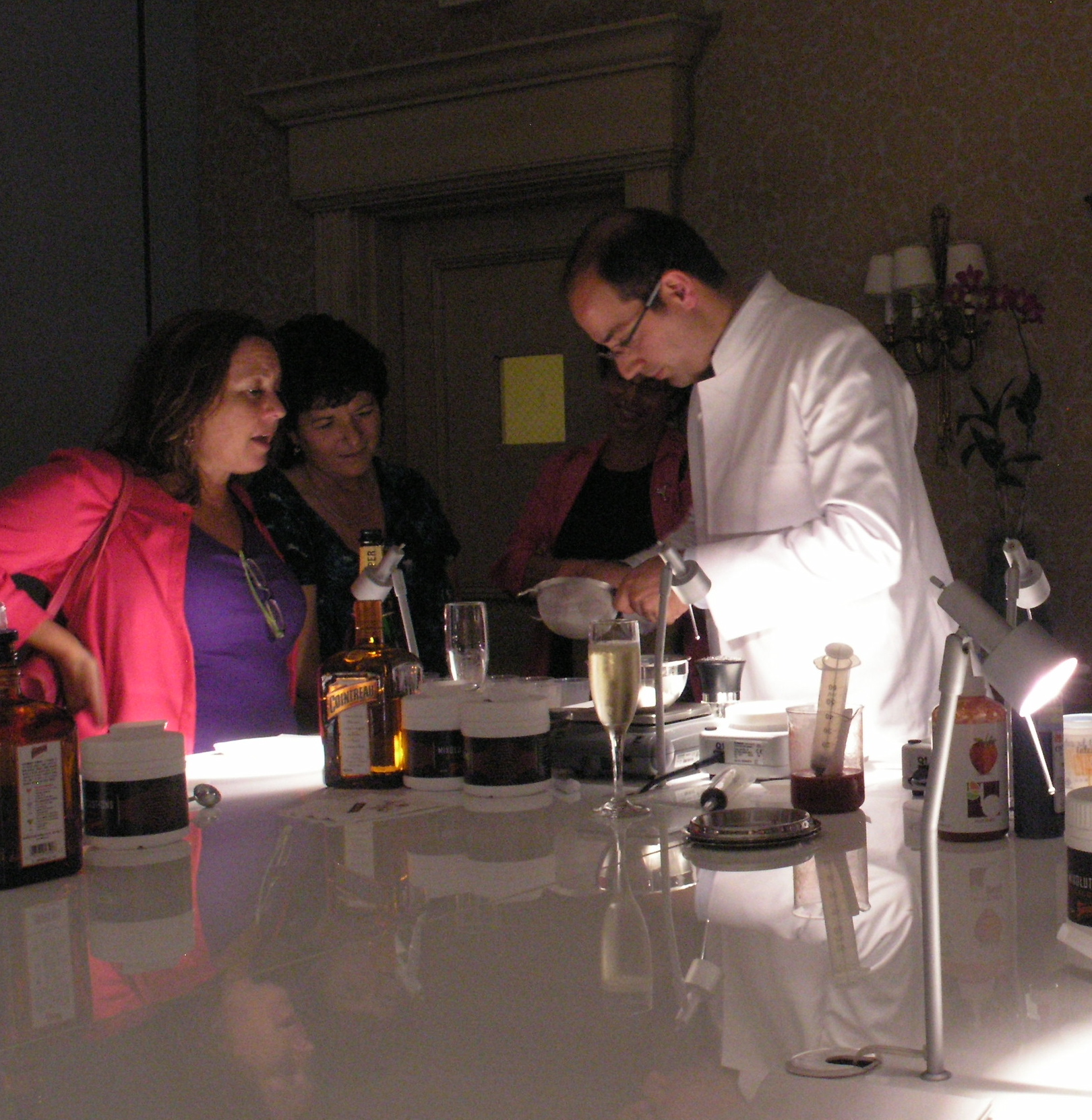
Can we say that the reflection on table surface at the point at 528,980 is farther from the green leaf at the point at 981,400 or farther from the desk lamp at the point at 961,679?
the green leaf at the point at 981,400

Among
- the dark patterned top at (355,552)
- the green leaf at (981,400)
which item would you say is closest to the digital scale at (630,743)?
the dark patterned top at (355,552)

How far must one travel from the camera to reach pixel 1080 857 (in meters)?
0.93

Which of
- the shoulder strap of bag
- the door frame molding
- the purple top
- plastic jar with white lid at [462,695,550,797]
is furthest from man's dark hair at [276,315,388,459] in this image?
plastic jar with white lid at [462,695,550,797]

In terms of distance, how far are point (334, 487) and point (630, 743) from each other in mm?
1618

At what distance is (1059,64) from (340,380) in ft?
6.34

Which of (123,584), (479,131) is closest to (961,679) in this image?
(123,584)

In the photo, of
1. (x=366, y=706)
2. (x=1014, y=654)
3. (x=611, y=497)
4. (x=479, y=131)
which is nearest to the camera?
(x=1014, y=654)

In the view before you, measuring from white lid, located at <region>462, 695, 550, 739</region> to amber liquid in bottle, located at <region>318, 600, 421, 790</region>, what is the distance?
0.15m

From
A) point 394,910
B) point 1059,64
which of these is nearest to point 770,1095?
point 394,910

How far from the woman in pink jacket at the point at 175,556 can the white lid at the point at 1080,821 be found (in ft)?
5.19

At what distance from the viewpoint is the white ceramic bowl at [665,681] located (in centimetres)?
163

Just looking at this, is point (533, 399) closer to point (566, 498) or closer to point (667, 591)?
point (566, 498)

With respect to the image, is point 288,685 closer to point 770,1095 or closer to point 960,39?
point 770,1095

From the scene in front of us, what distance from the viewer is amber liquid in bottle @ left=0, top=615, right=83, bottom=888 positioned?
3.91 ft
